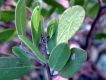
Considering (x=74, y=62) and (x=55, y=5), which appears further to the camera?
(x=55, y=5)

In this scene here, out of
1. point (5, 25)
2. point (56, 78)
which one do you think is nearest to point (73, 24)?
point (56, 78)

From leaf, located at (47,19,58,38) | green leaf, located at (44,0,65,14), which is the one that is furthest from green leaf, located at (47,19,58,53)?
green leaf, located at (44,0,65,14)

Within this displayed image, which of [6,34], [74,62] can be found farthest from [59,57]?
[6,34]

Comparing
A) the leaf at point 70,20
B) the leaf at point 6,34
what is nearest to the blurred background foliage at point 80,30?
the leaf at point 6,34

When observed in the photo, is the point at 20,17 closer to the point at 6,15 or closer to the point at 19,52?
the point at 19,52

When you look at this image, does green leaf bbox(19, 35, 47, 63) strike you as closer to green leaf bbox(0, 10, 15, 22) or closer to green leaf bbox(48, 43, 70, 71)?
green leaf bbox(48, 43, 70, 71)

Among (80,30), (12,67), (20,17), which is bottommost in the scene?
(80,30)

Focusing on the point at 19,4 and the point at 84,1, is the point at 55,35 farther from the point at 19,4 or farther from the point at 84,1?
the point at 84,1
